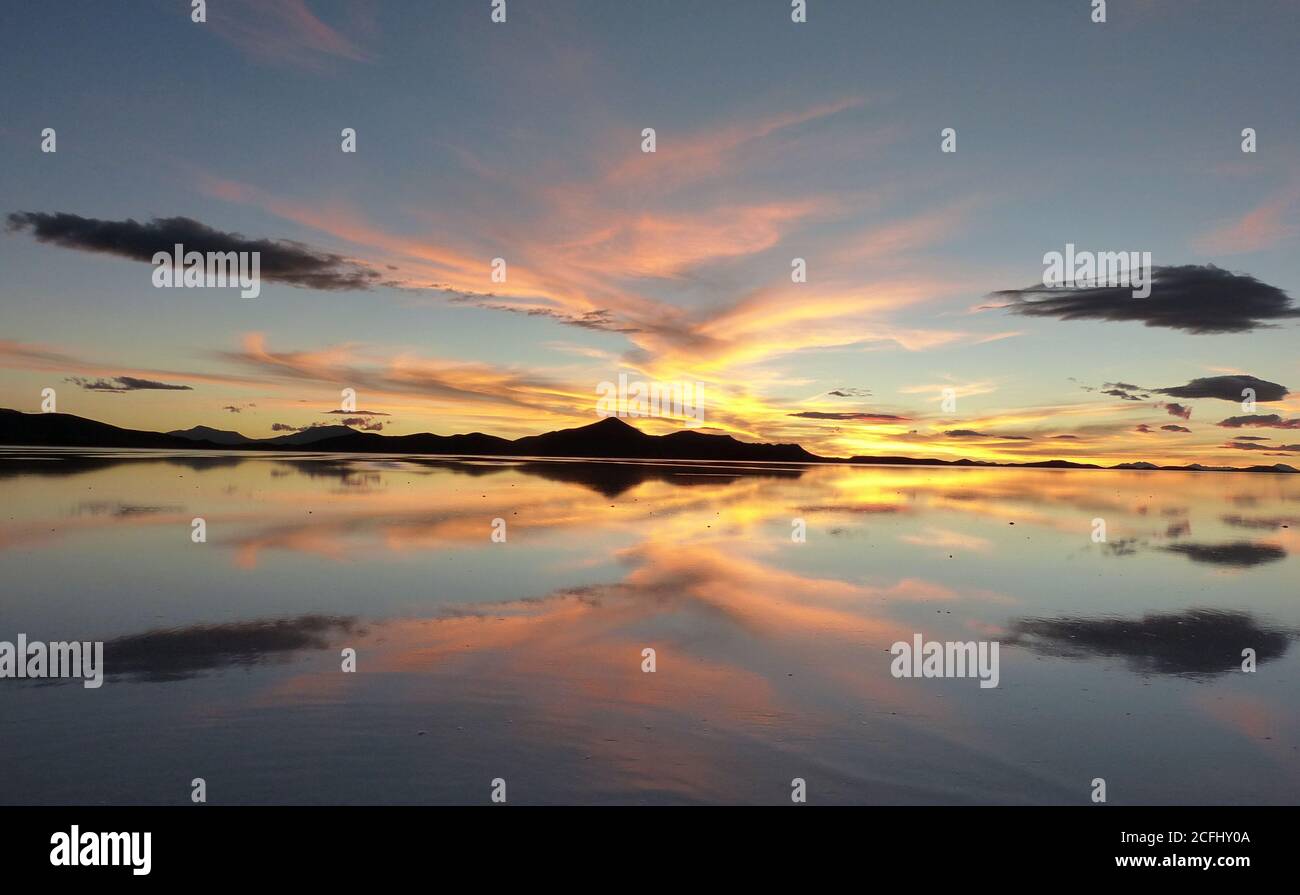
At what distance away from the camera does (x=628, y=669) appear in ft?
31.8

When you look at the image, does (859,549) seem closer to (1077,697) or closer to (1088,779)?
(1077,697)

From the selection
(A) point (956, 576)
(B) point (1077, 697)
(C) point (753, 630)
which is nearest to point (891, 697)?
(B) point (1077, 697)

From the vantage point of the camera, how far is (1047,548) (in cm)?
2134

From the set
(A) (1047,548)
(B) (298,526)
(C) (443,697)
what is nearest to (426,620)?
(C) (443,697)

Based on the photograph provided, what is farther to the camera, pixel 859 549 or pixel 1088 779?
pixel 859 549

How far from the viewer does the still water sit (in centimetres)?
672

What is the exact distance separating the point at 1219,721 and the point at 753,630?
574cm

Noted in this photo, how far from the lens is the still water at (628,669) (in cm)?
672

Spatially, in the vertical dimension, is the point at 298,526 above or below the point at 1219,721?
above

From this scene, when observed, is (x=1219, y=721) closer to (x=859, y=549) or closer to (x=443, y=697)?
(x=443, y=697)

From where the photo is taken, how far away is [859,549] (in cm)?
2005
